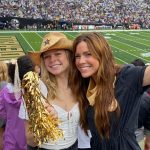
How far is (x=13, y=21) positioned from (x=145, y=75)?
2629 cm

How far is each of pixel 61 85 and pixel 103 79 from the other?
1.32ft

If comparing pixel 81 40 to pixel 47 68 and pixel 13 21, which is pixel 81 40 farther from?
pixel 13 21

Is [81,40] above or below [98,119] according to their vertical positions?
above

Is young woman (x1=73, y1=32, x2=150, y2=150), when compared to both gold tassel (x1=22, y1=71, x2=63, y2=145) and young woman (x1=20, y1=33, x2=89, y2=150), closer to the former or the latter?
young woman (x1=20, y1=33, x2=89, y2=150)

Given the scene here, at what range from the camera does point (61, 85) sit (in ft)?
8.74

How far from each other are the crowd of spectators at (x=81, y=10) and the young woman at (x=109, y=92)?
26.8 meters

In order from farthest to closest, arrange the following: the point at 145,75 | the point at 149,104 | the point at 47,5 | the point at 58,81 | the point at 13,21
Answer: the point at 47,5
the point at 13,21
the point at 149,104
the point at 58,81
the point at 145,75

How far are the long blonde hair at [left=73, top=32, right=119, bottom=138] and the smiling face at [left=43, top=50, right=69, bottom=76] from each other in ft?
0.92

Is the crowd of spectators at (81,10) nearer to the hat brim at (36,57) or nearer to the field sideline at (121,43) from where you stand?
the field sideline at (121,43)

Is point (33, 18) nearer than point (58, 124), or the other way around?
point (58, 124)

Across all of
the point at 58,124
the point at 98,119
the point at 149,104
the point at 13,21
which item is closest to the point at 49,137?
the point at 58,124

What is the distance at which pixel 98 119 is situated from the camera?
2.36m

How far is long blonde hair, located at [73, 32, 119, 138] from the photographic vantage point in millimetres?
2357

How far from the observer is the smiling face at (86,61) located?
2.40 m
